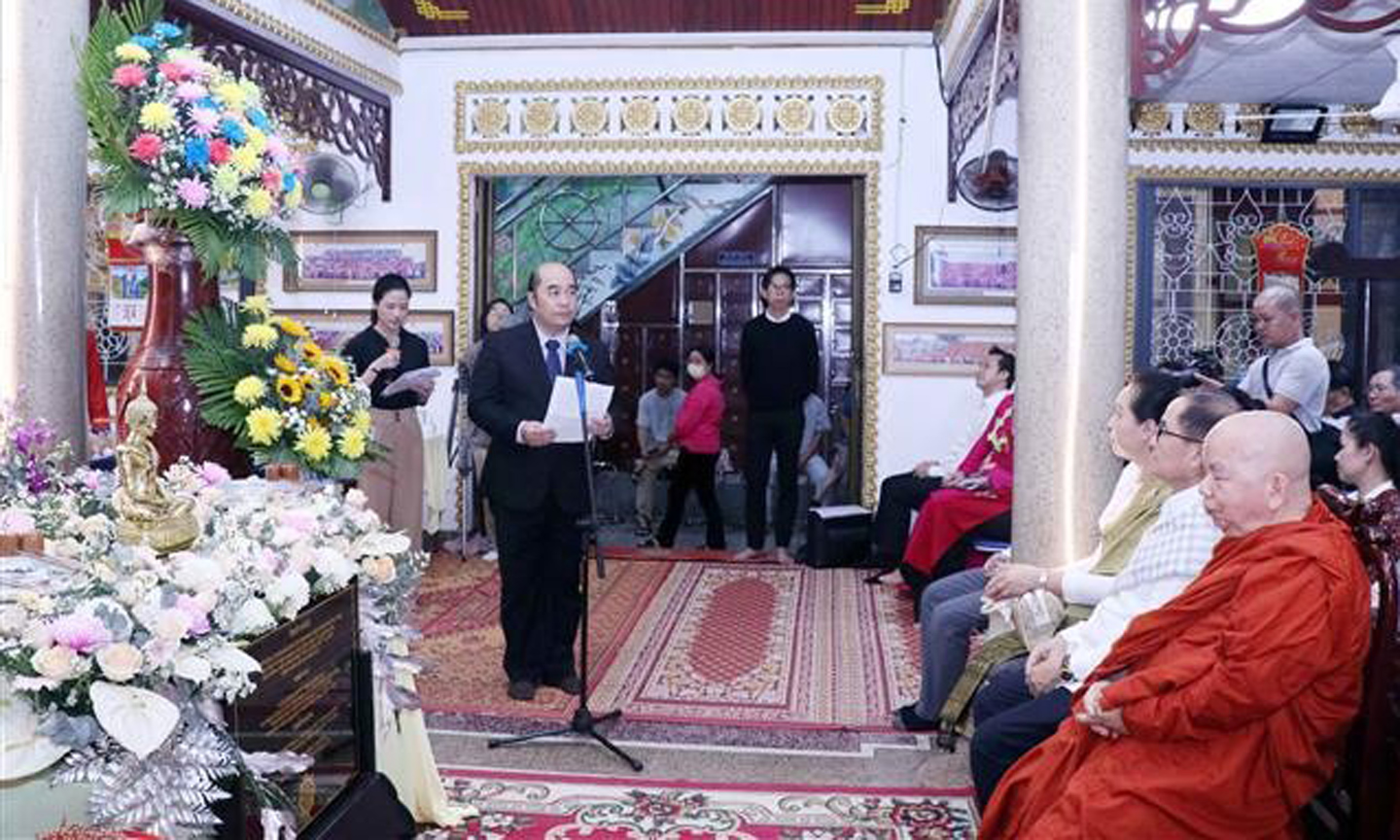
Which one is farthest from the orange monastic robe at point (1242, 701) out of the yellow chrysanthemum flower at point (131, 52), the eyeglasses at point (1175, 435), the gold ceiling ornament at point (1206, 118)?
the gold ceiling ornament at point (1206, 118)

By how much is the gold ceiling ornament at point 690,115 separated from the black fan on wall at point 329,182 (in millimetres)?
2298

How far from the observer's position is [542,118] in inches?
338

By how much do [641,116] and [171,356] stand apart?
593 cm

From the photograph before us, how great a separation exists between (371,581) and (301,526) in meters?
0.38

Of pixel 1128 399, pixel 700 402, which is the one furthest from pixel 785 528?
pixel 1128 399

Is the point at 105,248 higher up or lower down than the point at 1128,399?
higher up

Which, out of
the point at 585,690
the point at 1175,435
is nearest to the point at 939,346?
the point at 585,690

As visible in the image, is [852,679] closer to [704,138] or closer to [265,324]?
[265,324]

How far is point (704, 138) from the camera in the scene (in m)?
8.45

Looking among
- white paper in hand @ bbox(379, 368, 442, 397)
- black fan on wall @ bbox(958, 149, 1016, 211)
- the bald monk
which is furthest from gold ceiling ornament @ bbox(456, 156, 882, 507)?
the bald monk

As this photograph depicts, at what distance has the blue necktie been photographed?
4.58m

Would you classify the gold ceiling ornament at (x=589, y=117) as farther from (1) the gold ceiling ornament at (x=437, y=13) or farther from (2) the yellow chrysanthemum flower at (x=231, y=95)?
(2) the yellow chrysanthemum flower at (x=231, y=95)

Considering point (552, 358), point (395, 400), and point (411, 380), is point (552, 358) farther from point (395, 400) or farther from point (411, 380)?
point (395, 400)

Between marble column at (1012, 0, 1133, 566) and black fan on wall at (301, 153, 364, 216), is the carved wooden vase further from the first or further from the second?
black fan on wall at (301, 153, 364, 216)
